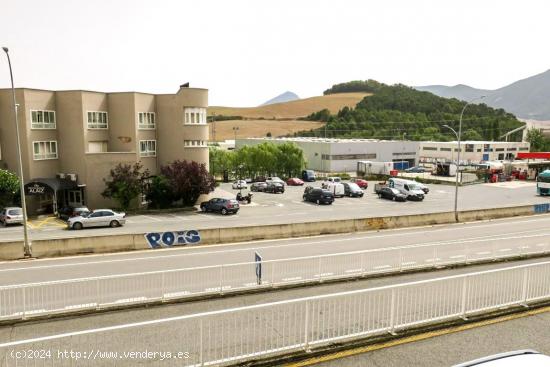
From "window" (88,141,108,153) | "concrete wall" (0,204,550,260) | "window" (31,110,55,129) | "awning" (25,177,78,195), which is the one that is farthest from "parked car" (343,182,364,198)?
"window" (31,110,55,129)

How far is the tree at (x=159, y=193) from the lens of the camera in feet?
134

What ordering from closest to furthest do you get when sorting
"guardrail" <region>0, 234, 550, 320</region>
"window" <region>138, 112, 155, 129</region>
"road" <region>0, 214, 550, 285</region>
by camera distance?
1. "guardrail" <region>0, 234, 550, 320</region>
2. "road" <region>0, 214, 550, 285</region>
3. "window" <region>138, 112, 155, 129</region>

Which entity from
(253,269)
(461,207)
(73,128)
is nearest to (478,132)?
(461,207)

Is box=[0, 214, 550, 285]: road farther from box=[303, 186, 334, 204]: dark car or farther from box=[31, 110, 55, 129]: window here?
box=[31, 110, 55, 129]: window

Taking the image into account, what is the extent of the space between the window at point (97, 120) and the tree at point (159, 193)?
748cm

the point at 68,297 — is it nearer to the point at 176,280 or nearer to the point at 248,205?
the point at 176,280

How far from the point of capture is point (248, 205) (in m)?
43.2

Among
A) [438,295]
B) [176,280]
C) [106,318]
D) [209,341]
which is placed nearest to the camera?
[209,341]

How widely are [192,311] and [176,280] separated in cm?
201

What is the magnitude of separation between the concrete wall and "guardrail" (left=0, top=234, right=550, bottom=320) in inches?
286

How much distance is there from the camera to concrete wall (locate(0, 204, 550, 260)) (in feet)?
66.6

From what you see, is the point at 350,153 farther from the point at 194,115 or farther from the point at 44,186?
the point at 44,186

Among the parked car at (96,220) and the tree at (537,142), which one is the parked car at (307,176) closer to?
the parked car at (96,220)

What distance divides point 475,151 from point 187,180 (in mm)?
74044
